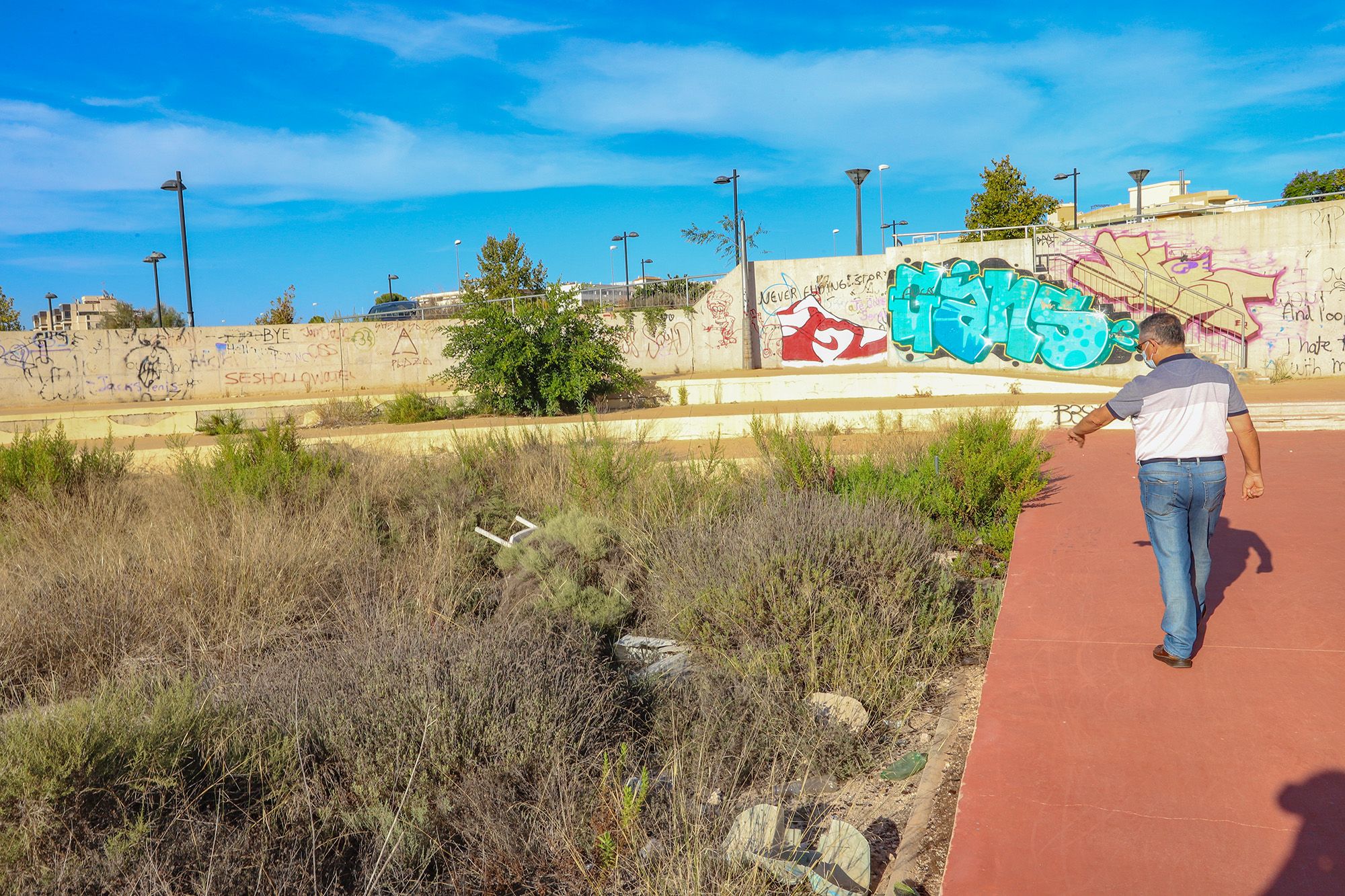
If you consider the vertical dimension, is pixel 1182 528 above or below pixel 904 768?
above

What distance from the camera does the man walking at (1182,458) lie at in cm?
430

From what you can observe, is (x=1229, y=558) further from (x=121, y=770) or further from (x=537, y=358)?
(x=537, y=358)

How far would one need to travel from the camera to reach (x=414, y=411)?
1977 cm

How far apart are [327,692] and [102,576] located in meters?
2.98

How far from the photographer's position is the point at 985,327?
22250 mm

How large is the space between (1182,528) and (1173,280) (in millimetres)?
18414

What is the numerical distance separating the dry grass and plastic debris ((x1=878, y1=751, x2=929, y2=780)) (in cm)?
11

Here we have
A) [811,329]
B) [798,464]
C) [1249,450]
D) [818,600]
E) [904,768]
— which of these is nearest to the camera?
[904,768]

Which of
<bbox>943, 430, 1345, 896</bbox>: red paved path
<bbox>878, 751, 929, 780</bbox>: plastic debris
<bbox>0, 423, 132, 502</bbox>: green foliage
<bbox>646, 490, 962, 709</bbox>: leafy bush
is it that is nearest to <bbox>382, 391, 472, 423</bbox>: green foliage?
<bbox>0, 423, 132, 502</bbox>: green foliage

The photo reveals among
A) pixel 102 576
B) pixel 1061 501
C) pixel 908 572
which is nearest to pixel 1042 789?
pixel 908 572

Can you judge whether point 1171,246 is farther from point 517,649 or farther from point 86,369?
point 86,369

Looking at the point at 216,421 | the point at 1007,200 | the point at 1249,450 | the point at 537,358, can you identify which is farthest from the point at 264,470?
the point at 1007,200

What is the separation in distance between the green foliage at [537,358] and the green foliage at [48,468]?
935 cm

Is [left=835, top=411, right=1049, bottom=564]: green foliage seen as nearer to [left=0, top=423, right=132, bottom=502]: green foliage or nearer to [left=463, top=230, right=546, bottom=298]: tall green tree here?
[left=0, top=423, right=132, bottom=502]: green foliage
